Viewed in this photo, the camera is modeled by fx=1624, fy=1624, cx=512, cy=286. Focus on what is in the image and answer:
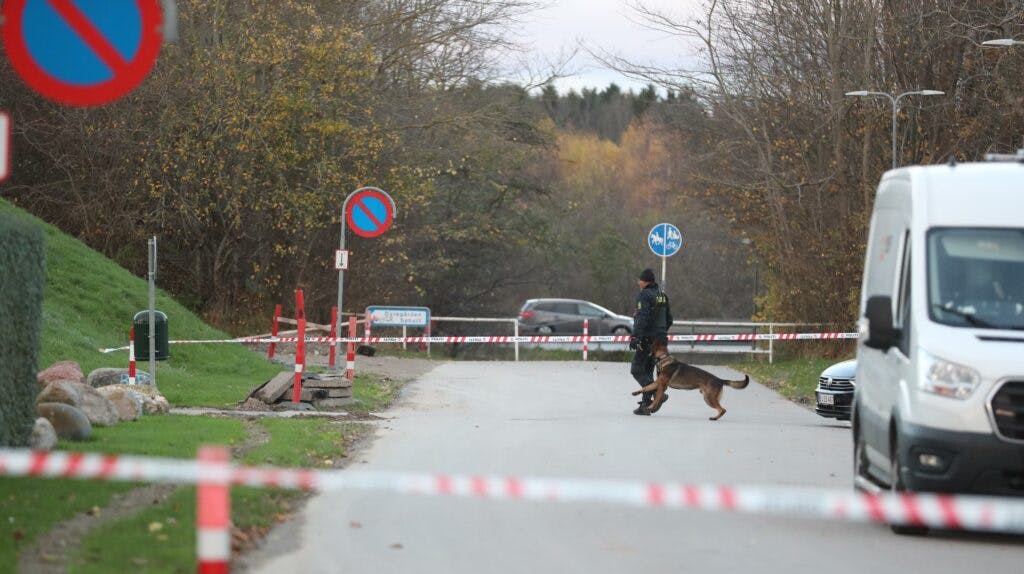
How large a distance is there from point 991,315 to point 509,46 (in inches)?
1306

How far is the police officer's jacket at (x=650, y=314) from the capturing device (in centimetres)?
2144

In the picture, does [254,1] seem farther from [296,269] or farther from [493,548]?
[493,548]

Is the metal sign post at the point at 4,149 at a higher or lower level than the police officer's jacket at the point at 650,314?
higher

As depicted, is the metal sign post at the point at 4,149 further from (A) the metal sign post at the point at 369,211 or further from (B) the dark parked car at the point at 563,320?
(B) the dark parked car at the point at 563,320

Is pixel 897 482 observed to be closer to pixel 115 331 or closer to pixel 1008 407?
pixel 1008 407

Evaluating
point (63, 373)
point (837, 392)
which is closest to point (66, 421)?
point (63, 373)

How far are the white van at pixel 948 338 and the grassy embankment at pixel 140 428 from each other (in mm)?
4107

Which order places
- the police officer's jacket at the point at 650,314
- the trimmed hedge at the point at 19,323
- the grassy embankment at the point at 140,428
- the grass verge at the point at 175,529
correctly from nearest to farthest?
the grass verge at the point at 175,529 < the grassy embankment at the point at 140,428 < the trimmed hedge at the point at 19,323 < the police officer's jacket at the point at 650,314

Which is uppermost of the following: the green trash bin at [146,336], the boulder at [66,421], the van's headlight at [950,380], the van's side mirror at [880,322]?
the van's side mirror at [880,322]

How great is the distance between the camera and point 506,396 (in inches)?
965

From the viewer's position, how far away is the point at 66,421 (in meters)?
13.6

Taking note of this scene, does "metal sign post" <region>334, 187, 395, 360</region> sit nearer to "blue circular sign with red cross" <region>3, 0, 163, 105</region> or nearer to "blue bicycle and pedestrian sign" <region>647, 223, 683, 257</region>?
"blue bicycle and pedestrian sign" <region>647, 223, 683, 257</region>

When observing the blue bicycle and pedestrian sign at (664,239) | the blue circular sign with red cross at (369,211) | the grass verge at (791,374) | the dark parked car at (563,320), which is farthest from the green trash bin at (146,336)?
the dark parked car at (563,320)

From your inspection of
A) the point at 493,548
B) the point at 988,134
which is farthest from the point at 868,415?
the point at 988,134
